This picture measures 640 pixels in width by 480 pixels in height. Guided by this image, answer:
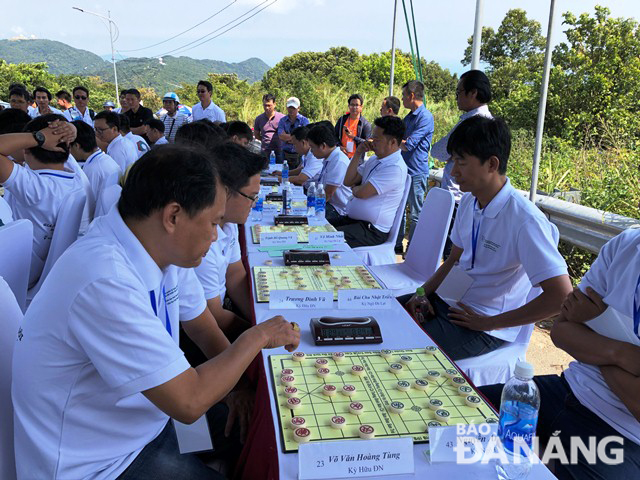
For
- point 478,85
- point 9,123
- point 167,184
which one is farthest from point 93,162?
point 478,85

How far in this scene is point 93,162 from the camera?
12.6 feet

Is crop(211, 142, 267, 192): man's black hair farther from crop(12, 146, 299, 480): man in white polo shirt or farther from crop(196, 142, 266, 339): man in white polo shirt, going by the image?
crop(12, 146, 299, 480): man in white polo shirt

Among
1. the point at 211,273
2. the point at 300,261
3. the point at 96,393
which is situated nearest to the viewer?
the point at 96,393

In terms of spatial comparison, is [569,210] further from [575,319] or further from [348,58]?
[348,58]

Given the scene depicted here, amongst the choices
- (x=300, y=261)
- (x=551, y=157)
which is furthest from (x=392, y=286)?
(x=551, y=157)

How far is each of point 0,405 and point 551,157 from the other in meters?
6.53

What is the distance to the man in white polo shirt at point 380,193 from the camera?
3.93 meters

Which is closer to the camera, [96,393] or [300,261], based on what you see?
[96,393]

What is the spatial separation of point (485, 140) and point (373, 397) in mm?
1392

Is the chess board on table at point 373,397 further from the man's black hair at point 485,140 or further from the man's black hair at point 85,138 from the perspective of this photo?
the man's black hair at point 85,138

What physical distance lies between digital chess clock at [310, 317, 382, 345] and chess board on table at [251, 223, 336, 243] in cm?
130

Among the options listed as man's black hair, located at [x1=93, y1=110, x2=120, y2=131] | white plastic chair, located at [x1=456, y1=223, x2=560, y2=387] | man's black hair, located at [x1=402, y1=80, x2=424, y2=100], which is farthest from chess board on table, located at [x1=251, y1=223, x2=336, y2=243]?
man's black hair, located at [x1=93, y1=110, x2=120, y2=131]

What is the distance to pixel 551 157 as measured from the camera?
20.6 feet

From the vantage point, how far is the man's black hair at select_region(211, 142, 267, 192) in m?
2.27
